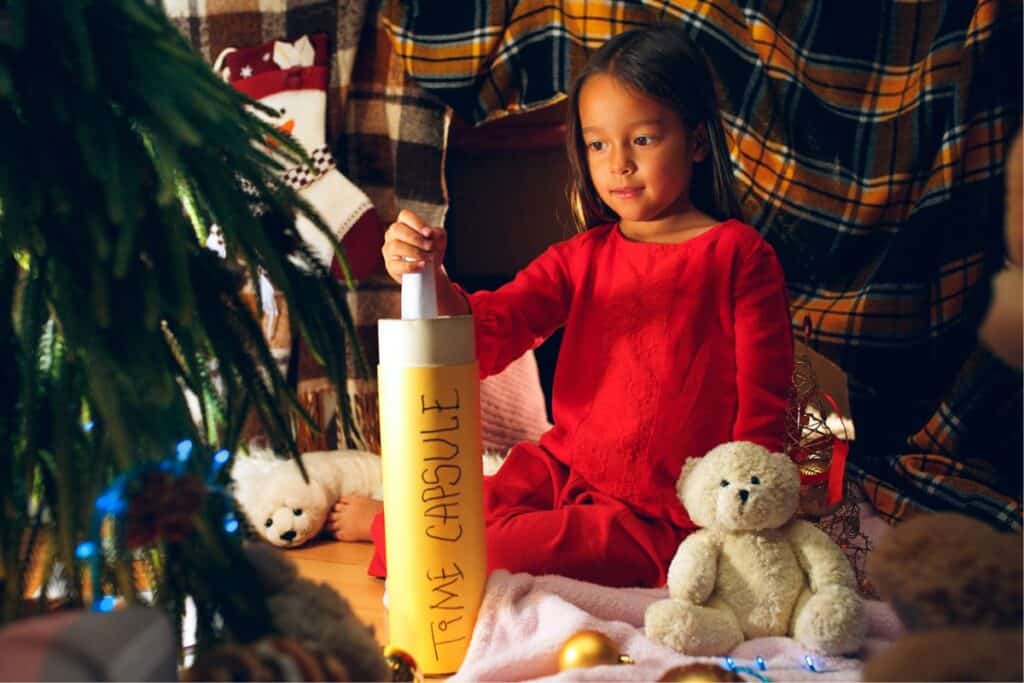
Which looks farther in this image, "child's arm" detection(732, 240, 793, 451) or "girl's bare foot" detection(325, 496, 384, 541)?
"child's arm" detection(732, 240, 793, 451)

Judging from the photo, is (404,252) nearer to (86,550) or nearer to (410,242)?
(410,242)

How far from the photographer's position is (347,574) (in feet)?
1.51

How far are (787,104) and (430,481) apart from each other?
2.81 ft

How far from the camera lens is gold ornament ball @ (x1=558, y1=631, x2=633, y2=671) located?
0.63 metres

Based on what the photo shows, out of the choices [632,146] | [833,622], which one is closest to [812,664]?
[833,622]

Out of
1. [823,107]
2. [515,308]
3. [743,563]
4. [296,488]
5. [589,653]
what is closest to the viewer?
[589,653]

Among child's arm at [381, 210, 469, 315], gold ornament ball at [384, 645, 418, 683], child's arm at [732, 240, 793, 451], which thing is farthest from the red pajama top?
gold ornament ball at [384, 645, 418, 683]

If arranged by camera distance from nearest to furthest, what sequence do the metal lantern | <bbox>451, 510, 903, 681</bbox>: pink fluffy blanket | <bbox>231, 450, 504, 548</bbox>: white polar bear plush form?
<bbox>231, 450, 504, 548</bbox>: white polar bear plush, <bbox>451, 510, 903, 681</bbox>: pink fluffy blanket, the metal lantern

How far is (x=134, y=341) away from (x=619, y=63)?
70 cm

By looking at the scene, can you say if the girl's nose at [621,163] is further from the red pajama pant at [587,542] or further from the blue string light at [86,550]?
the blue string light at [86,550]

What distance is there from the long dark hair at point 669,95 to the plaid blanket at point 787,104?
208 mm

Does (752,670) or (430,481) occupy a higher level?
(430,481)

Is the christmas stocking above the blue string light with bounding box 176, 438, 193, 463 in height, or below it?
above

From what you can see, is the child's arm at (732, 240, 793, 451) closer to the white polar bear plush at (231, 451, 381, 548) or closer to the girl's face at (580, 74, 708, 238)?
the girl's face at (580, 74, 708, 238)
